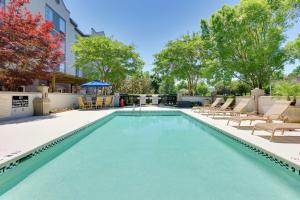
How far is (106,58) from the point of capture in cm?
2055

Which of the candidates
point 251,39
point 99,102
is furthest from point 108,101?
point 251,39

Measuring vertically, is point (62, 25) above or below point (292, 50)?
above

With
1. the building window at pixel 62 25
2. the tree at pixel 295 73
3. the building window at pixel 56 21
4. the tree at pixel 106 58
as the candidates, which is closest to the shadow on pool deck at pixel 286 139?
the tree at pixel 295 73

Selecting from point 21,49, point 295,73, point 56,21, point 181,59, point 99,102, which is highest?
point 56,21

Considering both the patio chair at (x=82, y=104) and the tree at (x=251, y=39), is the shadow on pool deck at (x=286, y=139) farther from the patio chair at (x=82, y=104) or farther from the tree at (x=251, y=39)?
the patio chair at (x=82, y=104)

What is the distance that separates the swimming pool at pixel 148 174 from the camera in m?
3.35

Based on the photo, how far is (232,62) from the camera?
685 inches

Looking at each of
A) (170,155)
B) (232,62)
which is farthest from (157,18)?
(170,155)

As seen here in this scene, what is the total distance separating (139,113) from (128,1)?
12.1 m

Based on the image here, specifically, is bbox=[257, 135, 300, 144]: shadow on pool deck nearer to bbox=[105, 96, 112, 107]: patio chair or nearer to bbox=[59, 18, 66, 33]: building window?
bbox=[105, 96, 112, 107]: patio chair

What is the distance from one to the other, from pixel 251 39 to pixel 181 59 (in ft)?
22.5

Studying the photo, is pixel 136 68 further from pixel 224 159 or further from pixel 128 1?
pixel 224 159

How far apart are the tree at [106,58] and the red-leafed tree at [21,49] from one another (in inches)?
306

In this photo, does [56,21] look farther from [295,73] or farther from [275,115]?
[275,115]
